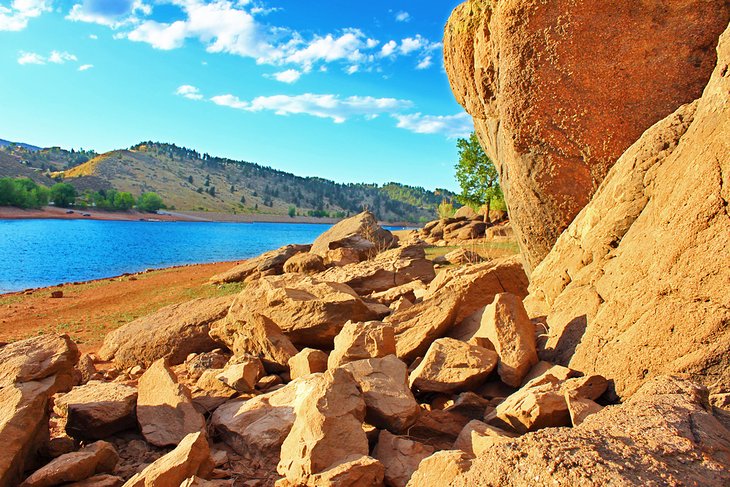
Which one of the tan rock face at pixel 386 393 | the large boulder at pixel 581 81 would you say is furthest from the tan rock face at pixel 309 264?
the tan rock face at pixel 386 393

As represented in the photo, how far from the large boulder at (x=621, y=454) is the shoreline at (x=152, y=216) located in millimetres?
108775

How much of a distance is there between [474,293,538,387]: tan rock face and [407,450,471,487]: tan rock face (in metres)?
2.12

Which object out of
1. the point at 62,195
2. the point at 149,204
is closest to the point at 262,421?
the point at 62,195

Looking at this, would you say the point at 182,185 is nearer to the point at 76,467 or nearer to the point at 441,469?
the point at 76,467

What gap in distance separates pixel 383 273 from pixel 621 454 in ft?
32.7

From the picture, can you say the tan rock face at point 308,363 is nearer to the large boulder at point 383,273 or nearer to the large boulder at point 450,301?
the large boulder at point 450,301

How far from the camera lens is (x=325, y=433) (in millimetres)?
3773

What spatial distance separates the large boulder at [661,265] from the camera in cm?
387

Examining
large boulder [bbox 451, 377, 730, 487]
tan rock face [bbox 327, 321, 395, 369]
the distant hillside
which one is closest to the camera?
large boulder [bbox 451, 377, 730, 487]

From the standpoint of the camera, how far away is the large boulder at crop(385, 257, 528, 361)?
617cm

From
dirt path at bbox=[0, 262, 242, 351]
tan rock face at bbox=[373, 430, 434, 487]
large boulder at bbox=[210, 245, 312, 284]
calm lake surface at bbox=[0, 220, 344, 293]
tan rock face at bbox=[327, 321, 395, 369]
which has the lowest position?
calm lake surface at bbox=[0, 220, 344, 293]

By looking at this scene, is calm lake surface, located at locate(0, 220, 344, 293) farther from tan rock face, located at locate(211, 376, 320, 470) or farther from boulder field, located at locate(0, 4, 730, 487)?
tan rock face, located at locate(211, 376, 320, 470)

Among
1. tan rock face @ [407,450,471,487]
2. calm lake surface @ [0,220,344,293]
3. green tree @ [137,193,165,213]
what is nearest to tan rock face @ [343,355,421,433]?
tan rock face @ [407,450,471,487]

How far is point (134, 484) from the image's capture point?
3.55 metres
